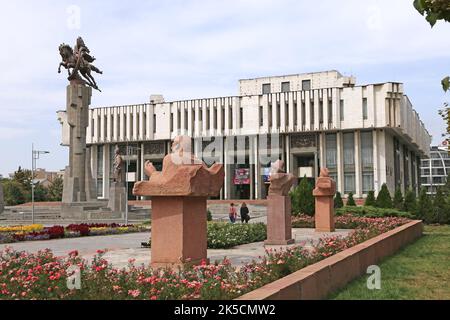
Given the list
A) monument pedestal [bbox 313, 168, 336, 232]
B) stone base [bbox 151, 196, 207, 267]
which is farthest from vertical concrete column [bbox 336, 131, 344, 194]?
stone base [bbox 151, 196, 207, 267]

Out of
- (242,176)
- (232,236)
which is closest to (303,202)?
(232,236)

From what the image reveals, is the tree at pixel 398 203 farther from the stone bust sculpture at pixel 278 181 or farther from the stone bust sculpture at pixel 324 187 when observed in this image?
the stone bust sculpture at pixel 278 181

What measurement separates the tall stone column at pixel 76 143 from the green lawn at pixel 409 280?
25560 millimetres

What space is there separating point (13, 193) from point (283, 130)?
3593 centimetres

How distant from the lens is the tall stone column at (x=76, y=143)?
33.8 metres

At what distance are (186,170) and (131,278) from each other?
222 centimetres

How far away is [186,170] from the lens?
25.5 feet

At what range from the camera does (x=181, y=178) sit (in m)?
7.74

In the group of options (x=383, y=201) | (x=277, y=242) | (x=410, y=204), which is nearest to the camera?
(x=277, y=242)

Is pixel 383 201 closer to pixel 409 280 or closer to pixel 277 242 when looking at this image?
pixel 277 242

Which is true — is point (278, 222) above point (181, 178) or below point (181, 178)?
below

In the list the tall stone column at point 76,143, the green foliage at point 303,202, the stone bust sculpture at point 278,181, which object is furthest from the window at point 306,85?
the stone bust sculpture at point 278,181

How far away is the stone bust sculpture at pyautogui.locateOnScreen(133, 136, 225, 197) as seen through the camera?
25.4ft
